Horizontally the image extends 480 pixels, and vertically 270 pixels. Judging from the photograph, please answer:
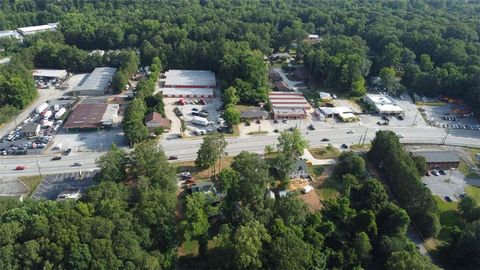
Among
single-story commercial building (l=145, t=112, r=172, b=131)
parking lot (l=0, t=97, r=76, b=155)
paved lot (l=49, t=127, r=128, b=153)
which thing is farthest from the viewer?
single-story commercial building (l=145, t=112, r=172, b=131)

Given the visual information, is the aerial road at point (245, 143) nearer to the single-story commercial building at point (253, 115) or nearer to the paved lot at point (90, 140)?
the paved lot at point (90, 140)

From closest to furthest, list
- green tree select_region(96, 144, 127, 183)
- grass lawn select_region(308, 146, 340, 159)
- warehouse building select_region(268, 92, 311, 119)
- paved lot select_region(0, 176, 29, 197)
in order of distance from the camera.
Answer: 1. green tree select_region(96, 144, 127, 183)
2. paved lot select_region(0, 176, 29, 197)
3. grass lawn select_region(308, 146, 340, 159)
4. warehouse building select_region(268, 92, 311, 119)

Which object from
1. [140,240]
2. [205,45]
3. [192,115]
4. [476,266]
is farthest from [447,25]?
[140,240]

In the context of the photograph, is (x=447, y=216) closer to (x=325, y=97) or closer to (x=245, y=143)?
(x=245, y=143)

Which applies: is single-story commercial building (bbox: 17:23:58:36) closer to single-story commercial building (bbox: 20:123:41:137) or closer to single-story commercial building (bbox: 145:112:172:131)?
single-story commercial building (bbox: 20:123:41:137)

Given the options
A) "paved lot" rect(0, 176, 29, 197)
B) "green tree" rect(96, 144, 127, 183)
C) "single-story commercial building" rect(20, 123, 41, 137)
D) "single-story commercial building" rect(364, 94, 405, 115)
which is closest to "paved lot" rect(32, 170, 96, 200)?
"paved lot" rect(0, 176, 29, 197)

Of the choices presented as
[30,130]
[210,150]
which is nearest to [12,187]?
[30,130]
